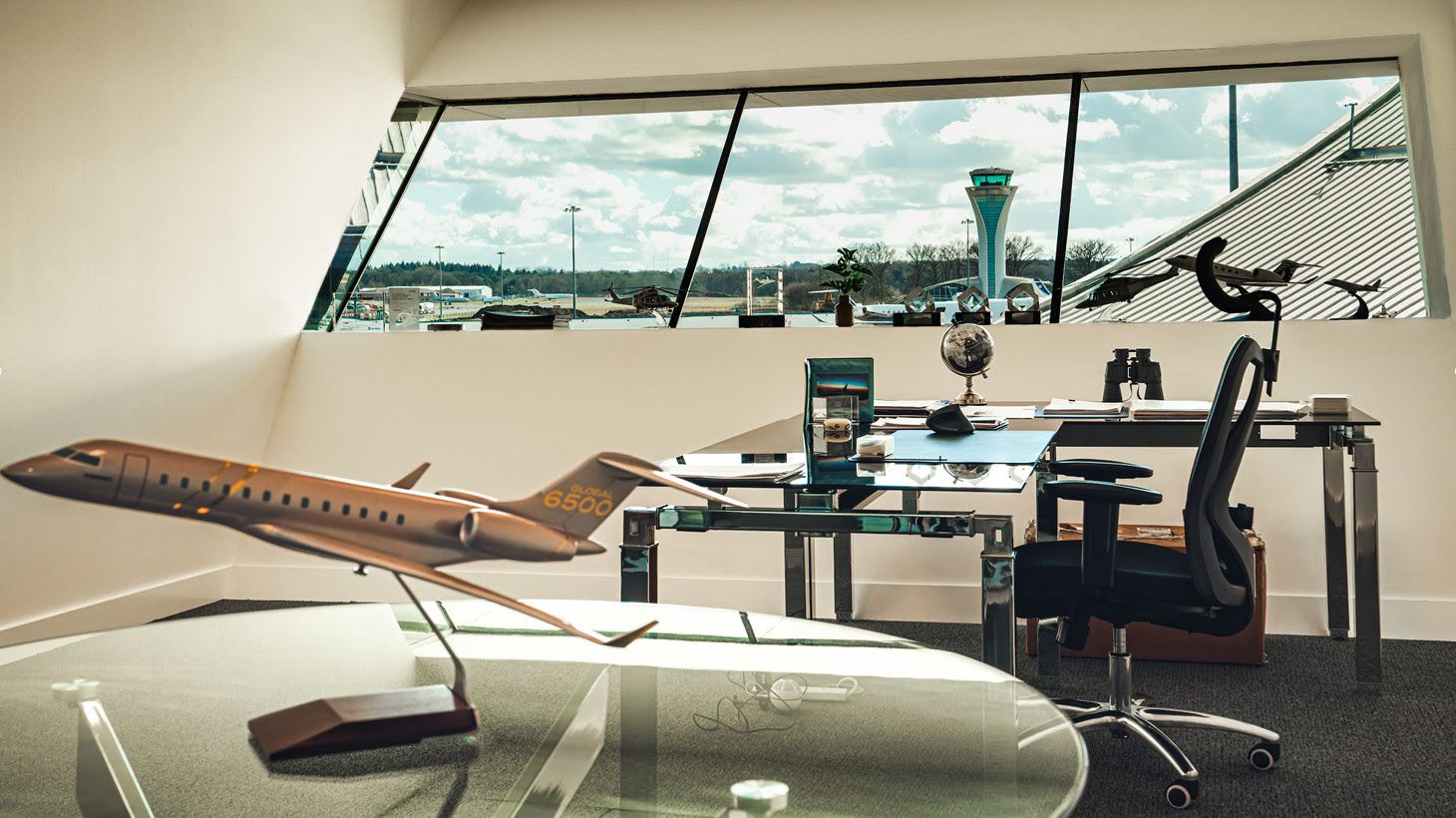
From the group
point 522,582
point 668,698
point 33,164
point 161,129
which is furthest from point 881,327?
point 668,698

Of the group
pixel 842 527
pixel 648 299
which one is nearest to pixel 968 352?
pixel 648 299

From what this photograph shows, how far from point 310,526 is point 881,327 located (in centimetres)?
375

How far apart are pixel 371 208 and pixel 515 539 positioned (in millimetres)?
4295

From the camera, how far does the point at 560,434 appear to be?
15.8 ft

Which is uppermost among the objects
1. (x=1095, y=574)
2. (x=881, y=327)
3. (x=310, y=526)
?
(x=881, y=327)

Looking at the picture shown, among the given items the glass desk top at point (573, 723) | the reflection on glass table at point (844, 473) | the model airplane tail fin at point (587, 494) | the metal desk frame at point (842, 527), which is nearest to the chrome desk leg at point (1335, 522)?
the reflection on glass table at point (844, 473)

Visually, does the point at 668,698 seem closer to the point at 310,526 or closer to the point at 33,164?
the point at 310,526

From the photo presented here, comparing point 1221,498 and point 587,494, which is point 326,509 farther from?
point 1221,498

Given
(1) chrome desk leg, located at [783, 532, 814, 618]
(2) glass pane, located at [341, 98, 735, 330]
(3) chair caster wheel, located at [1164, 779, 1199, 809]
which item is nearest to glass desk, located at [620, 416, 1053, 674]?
(3) chair caster wheel, located at [1164, 779, 1199, 809]

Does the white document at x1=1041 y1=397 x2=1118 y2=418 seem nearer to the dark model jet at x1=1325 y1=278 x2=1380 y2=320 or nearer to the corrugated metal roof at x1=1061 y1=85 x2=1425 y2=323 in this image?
the corrugated metal roof at x1=1061 y1=85 x2=1425 y2=323

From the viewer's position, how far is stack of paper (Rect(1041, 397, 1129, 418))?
376 cm

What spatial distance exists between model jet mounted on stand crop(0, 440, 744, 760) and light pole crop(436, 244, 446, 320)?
13.3 ft

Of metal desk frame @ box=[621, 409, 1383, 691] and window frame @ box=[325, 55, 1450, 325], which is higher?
window frame @ box=[325, 55, 1450, 325]

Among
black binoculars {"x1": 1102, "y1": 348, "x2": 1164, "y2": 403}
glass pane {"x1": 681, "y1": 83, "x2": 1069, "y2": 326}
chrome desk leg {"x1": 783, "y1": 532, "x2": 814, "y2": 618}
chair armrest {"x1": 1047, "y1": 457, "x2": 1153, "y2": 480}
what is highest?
glass pane {"x1": 681, "y1": 83, "x2": 1069, "y2": 326}
